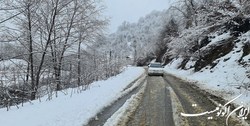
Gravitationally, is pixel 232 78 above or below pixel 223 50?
below

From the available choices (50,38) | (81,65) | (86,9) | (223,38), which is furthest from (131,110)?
(223,38)

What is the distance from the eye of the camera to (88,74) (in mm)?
22125

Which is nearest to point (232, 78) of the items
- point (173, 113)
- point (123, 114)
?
point (173, 113)

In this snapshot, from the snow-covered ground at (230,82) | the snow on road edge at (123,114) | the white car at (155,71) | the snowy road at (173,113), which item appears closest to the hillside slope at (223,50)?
the snow-covered ground at (230,82)

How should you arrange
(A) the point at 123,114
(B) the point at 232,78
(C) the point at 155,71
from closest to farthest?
(A) the point at 123,114, (B) the point at 232,78, (C) the point at 155,71

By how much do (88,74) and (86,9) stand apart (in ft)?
16.6

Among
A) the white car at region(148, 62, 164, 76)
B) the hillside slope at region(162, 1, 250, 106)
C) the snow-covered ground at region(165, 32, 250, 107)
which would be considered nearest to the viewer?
the snow-covered ground at region(165, 32, 250, 107)

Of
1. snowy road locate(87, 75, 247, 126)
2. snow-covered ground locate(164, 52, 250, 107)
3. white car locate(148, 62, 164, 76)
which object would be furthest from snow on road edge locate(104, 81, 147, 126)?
white car locate(148, 62, 164, 76)

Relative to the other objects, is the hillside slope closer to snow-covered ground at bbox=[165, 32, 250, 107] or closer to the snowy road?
snow-covered ground at bbox=[165, 32, 250, 107]

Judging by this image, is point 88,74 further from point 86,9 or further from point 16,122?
point 16,122

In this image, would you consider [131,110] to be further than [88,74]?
No

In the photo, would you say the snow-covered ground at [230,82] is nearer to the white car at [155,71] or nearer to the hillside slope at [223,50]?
the hillside slope at [223,50]

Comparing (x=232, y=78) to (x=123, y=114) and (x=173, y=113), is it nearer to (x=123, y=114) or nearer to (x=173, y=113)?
(x=173, y=113)

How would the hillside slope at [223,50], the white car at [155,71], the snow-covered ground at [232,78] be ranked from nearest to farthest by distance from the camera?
the snow-covered ground at [232,78]
the hillside slope at [223,50]
the white car at [155,71]
